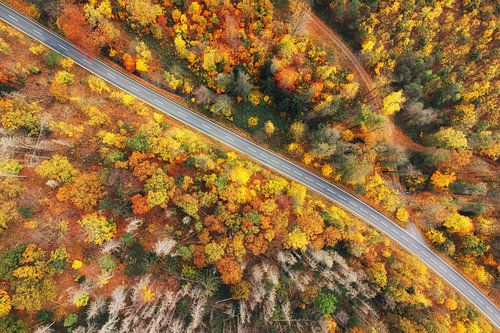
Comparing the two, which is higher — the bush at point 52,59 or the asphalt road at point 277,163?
the asphalt road at point 277,163

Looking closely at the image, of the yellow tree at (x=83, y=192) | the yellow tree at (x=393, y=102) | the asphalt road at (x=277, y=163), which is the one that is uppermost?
the yellow tree at (x=393, y=102)

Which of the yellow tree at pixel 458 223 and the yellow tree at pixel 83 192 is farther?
the yellow tree at pixel 458 223

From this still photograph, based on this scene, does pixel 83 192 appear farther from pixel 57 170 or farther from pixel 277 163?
pixel 277 163

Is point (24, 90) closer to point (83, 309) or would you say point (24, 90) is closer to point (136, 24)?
point (136, 24)

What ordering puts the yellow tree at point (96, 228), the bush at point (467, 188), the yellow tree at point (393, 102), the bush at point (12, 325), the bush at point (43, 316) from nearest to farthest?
the bush at point (12, 325), the bush at point (43, 316), the yellow tree at point (96, 228), the yellow tree at point (393, 102), the bush at point (467, 188)

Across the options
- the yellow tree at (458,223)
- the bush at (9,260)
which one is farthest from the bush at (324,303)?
the bush at (9,260)

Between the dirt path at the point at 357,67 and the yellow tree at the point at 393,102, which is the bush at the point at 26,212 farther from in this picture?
the yellow tree at the point at 393,102

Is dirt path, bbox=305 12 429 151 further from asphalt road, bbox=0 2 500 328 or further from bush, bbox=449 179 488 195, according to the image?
asphalt road, bbox=0 2 500 328

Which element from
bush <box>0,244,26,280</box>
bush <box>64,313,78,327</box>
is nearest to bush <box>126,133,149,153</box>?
bush <box>0,244,26,280</box>
